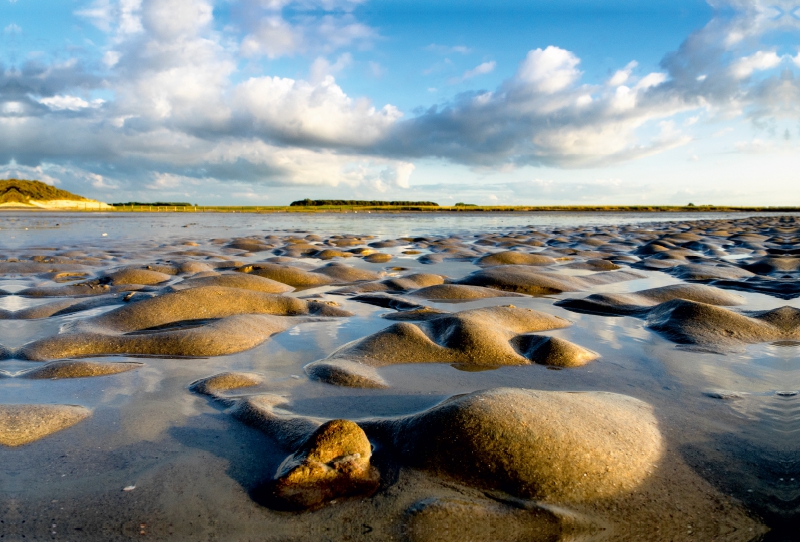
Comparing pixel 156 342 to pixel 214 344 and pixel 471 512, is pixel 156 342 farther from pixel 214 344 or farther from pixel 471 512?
pixel 471 512

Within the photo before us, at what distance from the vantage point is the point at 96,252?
1261cm

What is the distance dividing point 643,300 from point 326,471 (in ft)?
17.3

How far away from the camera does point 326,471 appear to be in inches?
80.0

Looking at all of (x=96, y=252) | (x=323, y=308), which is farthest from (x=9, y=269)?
(x=323, y=308)

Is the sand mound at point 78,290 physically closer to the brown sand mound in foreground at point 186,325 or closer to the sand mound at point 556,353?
the brown sand mound in foreground at point 186,325

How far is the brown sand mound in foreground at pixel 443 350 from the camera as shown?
356 centimetres

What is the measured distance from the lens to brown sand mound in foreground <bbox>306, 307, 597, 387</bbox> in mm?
3559

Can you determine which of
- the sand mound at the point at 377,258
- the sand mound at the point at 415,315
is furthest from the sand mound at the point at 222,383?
the sand mound at the point at 377,258

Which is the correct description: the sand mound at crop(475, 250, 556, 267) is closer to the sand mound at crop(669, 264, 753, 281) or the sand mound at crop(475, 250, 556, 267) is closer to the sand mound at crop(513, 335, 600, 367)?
the sand mound at crop(669, 264, 753, 281)

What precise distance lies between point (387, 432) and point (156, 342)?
250cm

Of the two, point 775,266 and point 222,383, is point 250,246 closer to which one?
point 222,383

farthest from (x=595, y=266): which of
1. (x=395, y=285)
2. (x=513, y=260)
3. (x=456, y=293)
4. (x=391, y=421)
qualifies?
(x=391, y=421)

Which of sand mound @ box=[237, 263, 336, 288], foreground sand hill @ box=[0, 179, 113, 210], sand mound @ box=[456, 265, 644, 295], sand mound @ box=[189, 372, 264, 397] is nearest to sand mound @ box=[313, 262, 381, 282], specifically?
sand mound @ box=[237, 263, 336, 288]

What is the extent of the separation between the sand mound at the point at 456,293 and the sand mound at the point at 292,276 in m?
1.85
